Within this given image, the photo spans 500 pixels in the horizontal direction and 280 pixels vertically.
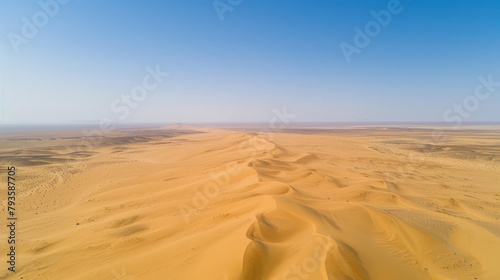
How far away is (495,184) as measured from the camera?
15.7 meters

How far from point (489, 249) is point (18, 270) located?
547 inches

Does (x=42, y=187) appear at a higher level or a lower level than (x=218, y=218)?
lower

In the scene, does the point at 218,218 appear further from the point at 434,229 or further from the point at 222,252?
the point at 434,229

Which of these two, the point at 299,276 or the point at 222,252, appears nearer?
the point at 299,276

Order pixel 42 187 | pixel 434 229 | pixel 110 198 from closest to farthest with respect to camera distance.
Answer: pixel 434 229 < pixel 110 198 < pixel 42 187

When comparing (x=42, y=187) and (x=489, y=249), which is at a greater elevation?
(x=489, y=249)

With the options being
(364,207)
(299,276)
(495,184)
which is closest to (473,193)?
(495,184)

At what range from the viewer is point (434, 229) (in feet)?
25.6

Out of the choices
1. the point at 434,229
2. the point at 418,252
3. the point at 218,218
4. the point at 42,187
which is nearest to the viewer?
the point at 418,252

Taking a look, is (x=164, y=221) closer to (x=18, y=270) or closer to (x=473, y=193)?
(x=18, y=270)

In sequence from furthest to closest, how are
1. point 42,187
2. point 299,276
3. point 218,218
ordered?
point 42,187
point 218,218
point 299,276

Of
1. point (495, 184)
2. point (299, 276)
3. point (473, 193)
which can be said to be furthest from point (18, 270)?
point (495, 184)

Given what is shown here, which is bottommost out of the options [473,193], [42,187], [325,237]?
[42,187]

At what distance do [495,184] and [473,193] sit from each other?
4299 millimetres
